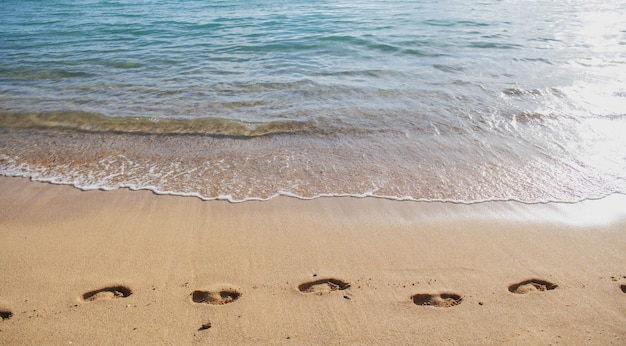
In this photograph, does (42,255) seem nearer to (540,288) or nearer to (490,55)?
(540,288)

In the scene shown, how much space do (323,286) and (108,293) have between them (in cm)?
160

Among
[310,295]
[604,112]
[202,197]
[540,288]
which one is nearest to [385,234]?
[310,295]

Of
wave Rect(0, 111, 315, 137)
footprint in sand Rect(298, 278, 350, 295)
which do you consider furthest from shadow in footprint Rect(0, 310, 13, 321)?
wave Rect(0, 111, 315, 137)

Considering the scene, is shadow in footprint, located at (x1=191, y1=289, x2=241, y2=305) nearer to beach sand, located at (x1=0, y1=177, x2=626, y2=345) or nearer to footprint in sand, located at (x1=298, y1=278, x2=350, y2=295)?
beach sand, located at (x1=0, y1=177, x2=626, y2=345)

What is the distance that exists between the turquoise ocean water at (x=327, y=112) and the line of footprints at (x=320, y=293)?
1.40 metres

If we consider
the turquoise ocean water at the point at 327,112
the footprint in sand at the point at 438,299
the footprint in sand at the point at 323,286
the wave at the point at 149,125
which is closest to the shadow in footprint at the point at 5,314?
the turquoise ocean water at the point at 327,112

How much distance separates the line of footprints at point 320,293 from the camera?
8.92 ft

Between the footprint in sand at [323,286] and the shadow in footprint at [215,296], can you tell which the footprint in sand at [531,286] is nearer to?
the footprint in sand at [323,286]

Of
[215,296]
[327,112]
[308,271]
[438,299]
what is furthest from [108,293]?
[327,112]

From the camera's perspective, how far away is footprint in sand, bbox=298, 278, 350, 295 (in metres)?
2.83

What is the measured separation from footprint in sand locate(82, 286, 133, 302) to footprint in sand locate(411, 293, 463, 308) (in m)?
2.11

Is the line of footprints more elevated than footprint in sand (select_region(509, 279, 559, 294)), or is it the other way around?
footprint in sand (select_region(509, 279, 559, 294))

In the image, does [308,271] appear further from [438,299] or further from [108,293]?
[108,293]

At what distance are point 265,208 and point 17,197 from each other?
2.78 metres
